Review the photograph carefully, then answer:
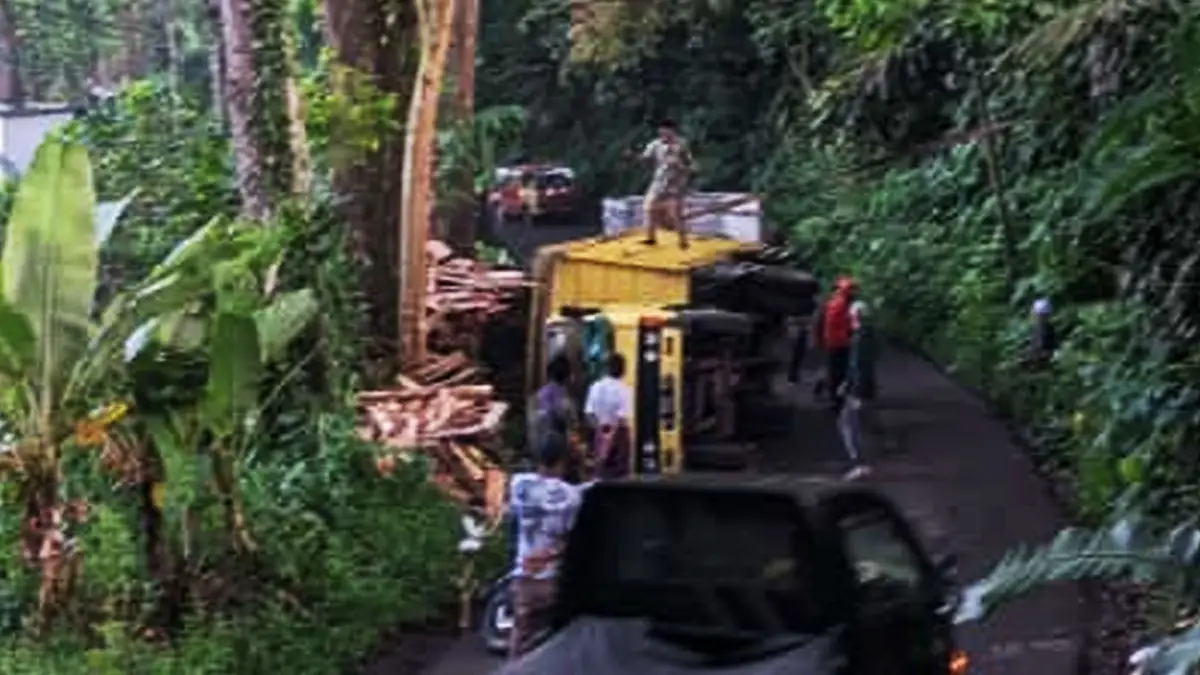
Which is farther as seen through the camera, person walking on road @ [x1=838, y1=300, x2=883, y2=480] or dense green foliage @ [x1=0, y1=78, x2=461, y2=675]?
person walking on road @ [x1=838, y1=300, x2=883, y2=480]

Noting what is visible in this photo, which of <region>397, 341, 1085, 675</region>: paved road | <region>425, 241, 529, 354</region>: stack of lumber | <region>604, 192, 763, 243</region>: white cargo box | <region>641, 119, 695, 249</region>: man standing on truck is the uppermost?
<region>641, 119, 695, 249</region>: man standing on truck

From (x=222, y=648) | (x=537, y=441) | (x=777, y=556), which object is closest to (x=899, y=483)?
(x=537, y=441)

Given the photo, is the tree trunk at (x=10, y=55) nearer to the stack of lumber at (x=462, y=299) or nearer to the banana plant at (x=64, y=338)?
the stack of lumber at (x=462, y=299)

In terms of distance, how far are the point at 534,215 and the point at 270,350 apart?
2888 centimetres

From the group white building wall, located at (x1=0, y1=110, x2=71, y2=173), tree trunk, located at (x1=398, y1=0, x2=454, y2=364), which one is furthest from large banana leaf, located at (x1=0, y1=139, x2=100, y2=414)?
white building wall, located at (x1=0, y1=110, x2=71, y2=173)

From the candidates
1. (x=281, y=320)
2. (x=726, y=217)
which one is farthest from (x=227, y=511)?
(x=726, y=217)

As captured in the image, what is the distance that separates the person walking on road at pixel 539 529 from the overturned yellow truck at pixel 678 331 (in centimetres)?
567

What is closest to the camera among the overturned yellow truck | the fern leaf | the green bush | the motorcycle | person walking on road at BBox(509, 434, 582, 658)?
the fern leaf

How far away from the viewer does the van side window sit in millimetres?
8945

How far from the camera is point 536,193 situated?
41406mm

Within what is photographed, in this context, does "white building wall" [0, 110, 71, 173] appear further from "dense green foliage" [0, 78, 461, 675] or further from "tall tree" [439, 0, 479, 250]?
"dense green foliage" [0, 78, 461, 675]

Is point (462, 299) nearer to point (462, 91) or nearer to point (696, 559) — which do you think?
point (462, 91)

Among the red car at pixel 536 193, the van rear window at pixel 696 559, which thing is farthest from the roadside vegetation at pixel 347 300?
the red car at pixel 536 193

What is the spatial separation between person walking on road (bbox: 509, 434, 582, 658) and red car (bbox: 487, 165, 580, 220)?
29.7m
